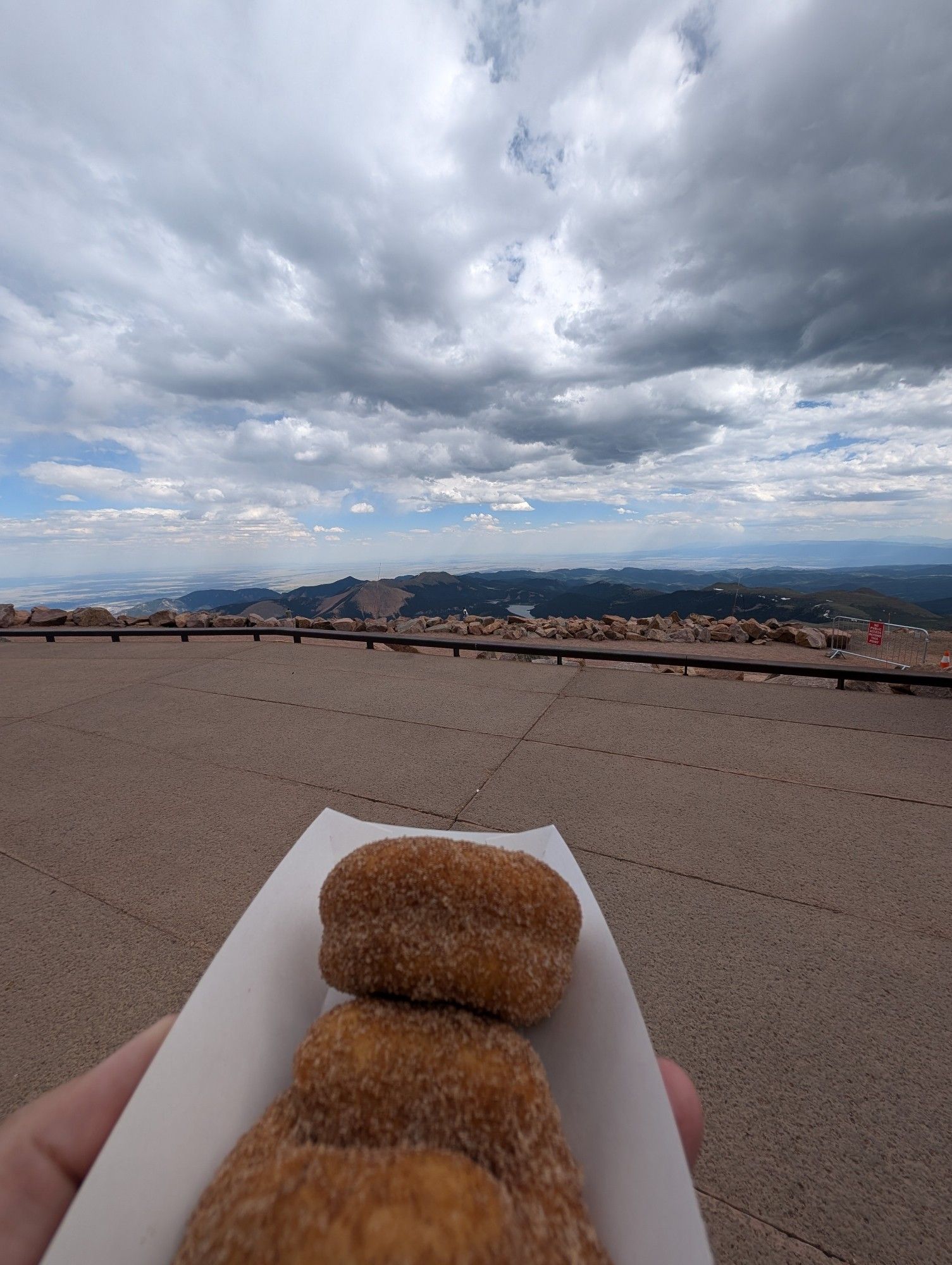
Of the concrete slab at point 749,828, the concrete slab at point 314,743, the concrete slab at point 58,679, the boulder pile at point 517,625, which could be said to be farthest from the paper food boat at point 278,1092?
the boulder pile at point 517,625

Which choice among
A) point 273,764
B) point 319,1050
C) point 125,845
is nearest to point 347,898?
point 319,1050

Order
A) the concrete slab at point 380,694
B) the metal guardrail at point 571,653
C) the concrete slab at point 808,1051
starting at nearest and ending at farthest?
the concrete slab at point 808,1051, the concrete slab at point 380,694, the metal guardrail at point 571,653

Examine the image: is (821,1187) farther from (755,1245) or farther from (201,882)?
(201,882)

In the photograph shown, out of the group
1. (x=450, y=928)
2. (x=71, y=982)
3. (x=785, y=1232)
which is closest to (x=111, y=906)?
(x=71, y=982)

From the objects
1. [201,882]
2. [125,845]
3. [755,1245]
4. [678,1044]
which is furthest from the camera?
[125,845]

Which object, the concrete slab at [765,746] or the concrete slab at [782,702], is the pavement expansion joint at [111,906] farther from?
the concrete slab at [782,702]

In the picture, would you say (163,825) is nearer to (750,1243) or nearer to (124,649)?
(750,1243)
